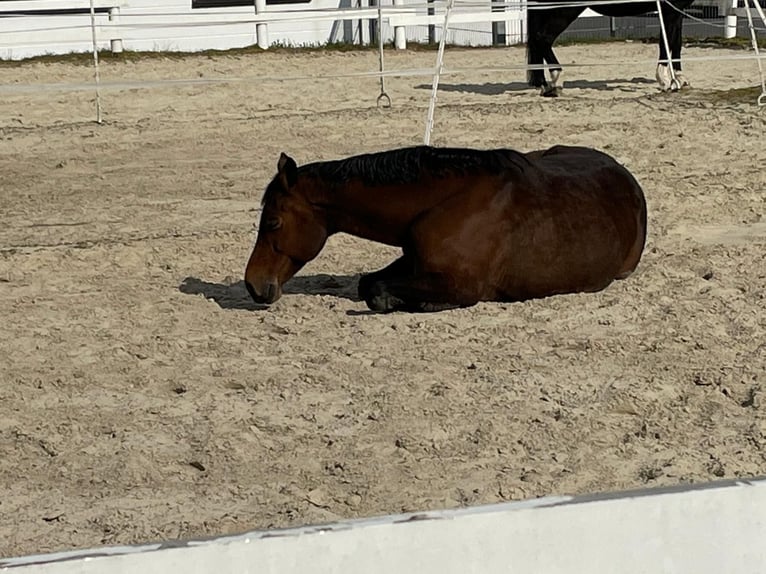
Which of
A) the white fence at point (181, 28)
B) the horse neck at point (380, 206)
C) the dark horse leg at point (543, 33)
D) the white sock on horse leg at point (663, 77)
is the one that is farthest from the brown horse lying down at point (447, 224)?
the white fence at point (181, 28)

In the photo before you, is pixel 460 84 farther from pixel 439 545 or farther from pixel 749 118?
pixel 439 545

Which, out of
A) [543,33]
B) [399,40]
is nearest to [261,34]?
[399,40]

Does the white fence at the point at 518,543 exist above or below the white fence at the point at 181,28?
below

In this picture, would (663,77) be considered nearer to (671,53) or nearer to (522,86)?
(671,53)

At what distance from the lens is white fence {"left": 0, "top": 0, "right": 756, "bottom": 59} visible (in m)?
19.2

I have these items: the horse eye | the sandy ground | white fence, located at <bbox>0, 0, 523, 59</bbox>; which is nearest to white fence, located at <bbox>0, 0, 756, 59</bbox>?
white fence, located at <bbox>0, 0, 523, 59</bbox>

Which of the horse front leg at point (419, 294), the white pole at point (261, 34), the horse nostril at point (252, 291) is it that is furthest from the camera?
the white pole at point (261, 34)

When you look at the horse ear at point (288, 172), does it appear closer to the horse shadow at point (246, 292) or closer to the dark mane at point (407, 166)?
the dark mane at point (407, 166)

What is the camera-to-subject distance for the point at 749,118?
11.2 meters

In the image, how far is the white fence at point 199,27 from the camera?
62.8 feet

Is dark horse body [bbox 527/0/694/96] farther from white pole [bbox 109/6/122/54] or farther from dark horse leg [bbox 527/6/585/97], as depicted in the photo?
white pole [bbox 109/6/122/54]

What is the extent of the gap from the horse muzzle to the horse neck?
38 cm

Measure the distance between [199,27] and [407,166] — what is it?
15.9m

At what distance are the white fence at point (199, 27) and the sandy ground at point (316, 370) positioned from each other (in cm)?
953
